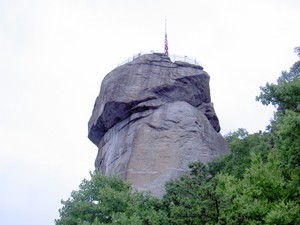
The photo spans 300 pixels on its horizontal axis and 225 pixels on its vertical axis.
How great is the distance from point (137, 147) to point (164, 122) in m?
2.43

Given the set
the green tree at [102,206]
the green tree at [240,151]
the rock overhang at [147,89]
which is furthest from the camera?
the rock overhang at [147,89]

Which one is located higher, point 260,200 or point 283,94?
point 283,94

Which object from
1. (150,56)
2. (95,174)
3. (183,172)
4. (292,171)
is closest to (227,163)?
(183,172)

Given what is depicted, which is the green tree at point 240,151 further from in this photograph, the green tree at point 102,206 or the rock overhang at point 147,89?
the rock overhang at point 147,89

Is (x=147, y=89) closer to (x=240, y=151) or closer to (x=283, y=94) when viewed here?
(x=240, y=151)

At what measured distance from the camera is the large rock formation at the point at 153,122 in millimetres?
27328

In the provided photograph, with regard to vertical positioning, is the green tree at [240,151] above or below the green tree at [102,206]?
above

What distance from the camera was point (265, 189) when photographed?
14.1 m

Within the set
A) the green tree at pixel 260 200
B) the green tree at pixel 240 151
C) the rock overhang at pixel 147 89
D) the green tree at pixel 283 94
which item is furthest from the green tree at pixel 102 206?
the rock overhang at pixel 147 89

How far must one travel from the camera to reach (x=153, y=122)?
2936 cm

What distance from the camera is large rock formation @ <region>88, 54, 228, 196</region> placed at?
27.3m

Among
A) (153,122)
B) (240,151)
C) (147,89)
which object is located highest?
(147,89)

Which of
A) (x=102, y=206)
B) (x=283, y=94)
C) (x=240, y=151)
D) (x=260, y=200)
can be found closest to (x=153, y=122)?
(x=240, y=151)

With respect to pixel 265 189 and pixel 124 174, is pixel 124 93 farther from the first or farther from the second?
pixel 265 189
